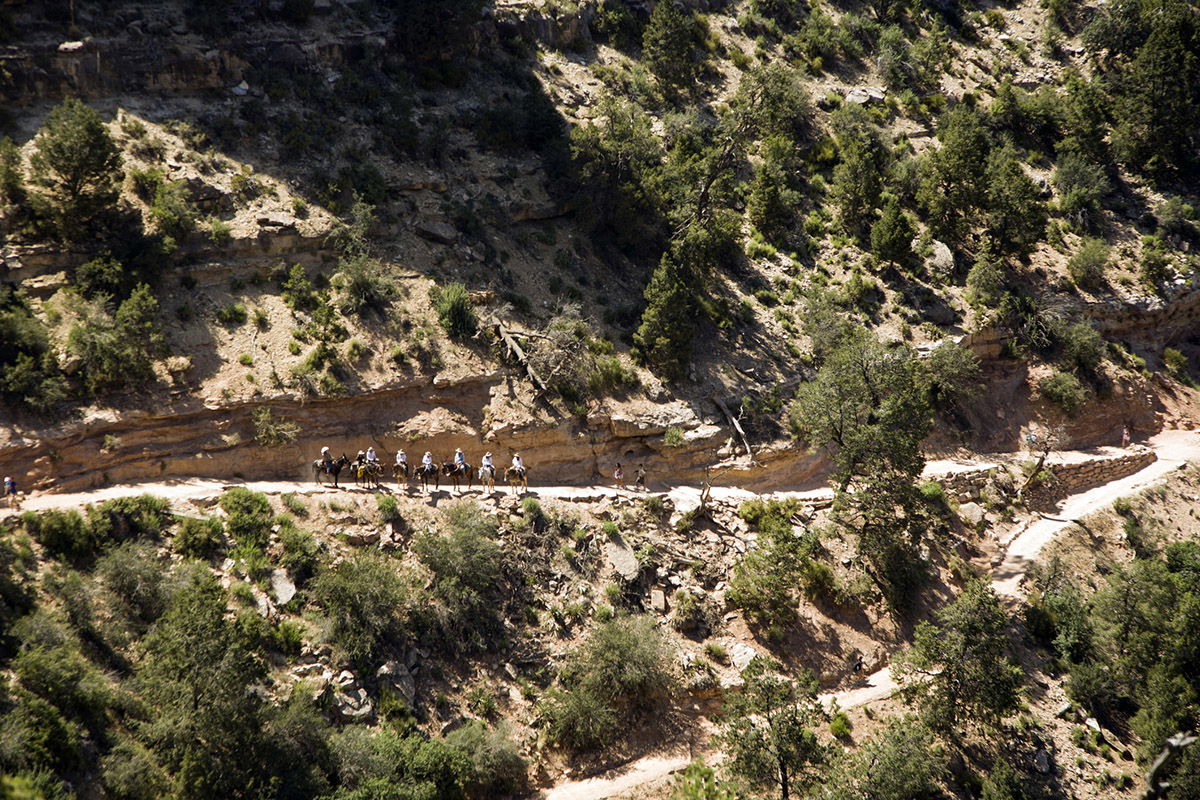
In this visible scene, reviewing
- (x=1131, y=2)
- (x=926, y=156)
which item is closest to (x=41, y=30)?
(x=926, y=156)

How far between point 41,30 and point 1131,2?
71.1 meters

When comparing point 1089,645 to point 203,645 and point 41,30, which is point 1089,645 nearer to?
point 203,645

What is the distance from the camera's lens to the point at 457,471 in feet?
119

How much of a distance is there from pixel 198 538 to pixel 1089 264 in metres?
51.3

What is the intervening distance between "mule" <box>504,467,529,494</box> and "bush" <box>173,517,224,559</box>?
39.5 feet

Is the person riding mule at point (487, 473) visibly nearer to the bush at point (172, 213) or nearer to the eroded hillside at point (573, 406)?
the eroded hillside at point (573, 406)

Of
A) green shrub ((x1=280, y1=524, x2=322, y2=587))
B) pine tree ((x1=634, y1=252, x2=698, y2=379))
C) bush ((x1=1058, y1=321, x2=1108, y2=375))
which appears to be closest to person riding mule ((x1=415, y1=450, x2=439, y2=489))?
green shrub ((x1=280, y1=524, x2=322, y2=587))

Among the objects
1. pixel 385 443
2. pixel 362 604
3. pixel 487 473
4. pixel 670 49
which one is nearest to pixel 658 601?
pixel 487 473

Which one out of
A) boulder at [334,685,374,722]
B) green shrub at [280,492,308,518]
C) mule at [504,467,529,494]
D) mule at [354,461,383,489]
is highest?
mule at [504,467,529,494]

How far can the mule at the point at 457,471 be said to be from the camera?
36.2 metres

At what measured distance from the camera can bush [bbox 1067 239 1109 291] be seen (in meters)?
52.8

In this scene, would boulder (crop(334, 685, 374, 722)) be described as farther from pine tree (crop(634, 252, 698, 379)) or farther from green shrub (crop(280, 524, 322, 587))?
pine tree (crop(634, 252, 698, 379))

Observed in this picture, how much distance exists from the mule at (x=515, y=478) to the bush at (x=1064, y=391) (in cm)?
3146

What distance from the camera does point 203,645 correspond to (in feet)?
84.0
